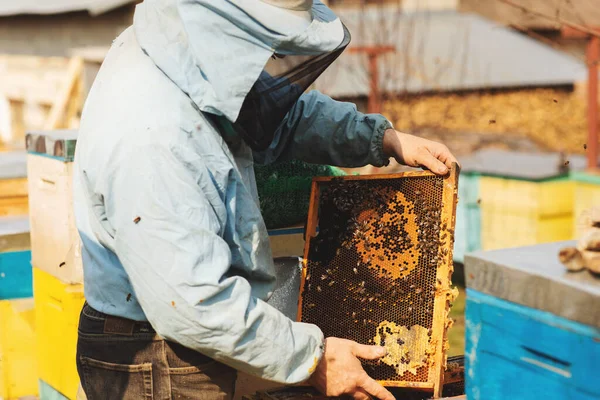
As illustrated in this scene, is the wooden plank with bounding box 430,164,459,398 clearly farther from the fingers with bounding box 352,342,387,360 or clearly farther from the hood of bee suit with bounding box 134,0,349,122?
the hood of bee suit with bounding box 134,0,349,122

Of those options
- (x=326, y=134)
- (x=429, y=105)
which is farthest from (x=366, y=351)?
(x=429, y=105)

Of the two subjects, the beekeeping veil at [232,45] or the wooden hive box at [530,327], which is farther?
the beekeeping veil at [232,45]

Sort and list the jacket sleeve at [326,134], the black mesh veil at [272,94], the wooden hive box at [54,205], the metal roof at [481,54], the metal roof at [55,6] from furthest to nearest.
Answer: the metal roof at [481,54] → the metal roof at [55,6] → the wooden hive box at [54,205] → the jacket sleeve at [326,134] → the black mesh veil at [272,94]

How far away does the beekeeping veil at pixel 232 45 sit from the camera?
7.35 ft

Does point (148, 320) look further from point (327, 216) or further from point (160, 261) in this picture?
point (327, 216)

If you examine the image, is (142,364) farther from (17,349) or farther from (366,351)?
(17,349)

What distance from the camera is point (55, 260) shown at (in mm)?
3506

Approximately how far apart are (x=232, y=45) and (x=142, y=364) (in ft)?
3.29

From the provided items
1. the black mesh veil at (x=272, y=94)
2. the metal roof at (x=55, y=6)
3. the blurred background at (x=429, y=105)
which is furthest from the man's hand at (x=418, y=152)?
the metal roof at (x=55, y=6)

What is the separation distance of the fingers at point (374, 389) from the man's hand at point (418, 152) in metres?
0.81

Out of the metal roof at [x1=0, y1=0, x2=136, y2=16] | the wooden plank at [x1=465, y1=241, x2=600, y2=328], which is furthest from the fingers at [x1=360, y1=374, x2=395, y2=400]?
the metal roof at [x1=0, y1=0, x2=136, y2=16]

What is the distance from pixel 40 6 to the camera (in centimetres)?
1233

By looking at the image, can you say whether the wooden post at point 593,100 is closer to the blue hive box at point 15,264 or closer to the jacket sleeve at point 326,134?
the jacket sleeve at point 326,134

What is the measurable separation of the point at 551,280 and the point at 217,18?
1.13 meters
